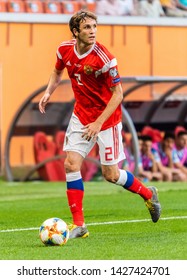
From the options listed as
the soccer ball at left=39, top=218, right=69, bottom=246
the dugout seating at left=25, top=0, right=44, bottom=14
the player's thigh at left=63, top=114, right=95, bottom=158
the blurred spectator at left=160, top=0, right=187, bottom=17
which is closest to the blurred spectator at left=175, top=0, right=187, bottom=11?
the blurred spectator at left=160, top=0, right=187, bottom=17

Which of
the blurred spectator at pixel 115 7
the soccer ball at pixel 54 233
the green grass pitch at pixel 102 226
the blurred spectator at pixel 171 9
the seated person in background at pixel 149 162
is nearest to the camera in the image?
the green grass pitch at pixel 102 226

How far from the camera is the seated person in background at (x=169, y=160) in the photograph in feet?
83.7

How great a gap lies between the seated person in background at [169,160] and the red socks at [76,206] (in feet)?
43.7

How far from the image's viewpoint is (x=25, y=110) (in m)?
26.6

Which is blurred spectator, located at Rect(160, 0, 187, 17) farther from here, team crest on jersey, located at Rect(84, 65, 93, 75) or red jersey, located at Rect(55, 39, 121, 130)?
team crest on jersey, located at Rect(84, 65, 93, 75)

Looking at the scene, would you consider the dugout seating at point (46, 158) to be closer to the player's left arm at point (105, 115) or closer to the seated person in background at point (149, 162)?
the seated person in background at point (149, 162)

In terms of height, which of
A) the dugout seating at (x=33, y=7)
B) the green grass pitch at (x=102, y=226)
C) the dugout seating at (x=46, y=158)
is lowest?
the dugout seating at (x=46, y=158)

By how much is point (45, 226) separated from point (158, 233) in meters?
1.44

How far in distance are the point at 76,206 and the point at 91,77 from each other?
1372 millimetres

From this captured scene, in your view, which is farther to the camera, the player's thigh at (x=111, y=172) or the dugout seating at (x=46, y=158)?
the dugout seating at (x=46, y=158)

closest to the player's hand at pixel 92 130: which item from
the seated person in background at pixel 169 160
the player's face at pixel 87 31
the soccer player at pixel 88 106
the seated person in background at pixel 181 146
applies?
the soccer player at pixel 88 106

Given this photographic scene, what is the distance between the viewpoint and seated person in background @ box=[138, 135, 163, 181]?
25.2m
